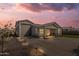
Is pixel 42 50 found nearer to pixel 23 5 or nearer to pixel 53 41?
pixel 53 41

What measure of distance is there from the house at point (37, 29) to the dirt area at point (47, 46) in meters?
0.04

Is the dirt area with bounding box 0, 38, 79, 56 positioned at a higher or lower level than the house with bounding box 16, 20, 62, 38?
lower

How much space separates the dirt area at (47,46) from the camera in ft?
3.89

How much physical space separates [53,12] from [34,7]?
0.14 m

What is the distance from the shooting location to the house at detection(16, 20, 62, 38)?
119 cm

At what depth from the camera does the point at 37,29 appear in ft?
3.93

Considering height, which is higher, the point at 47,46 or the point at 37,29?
the point at 37,29

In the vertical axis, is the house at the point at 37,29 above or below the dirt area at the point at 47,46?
above

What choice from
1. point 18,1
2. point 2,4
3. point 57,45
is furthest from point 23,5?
point 57,45

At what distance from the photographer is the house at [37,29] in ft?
3.91

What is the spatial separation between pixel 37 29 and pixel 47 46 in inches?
5.4

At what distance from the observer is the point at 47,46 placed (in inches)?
46.9

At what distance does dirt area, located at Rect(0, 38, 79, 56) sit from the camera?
3.89 ft

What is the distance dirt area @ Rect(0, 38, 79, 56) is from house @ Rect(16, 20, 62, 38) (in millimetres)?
42
